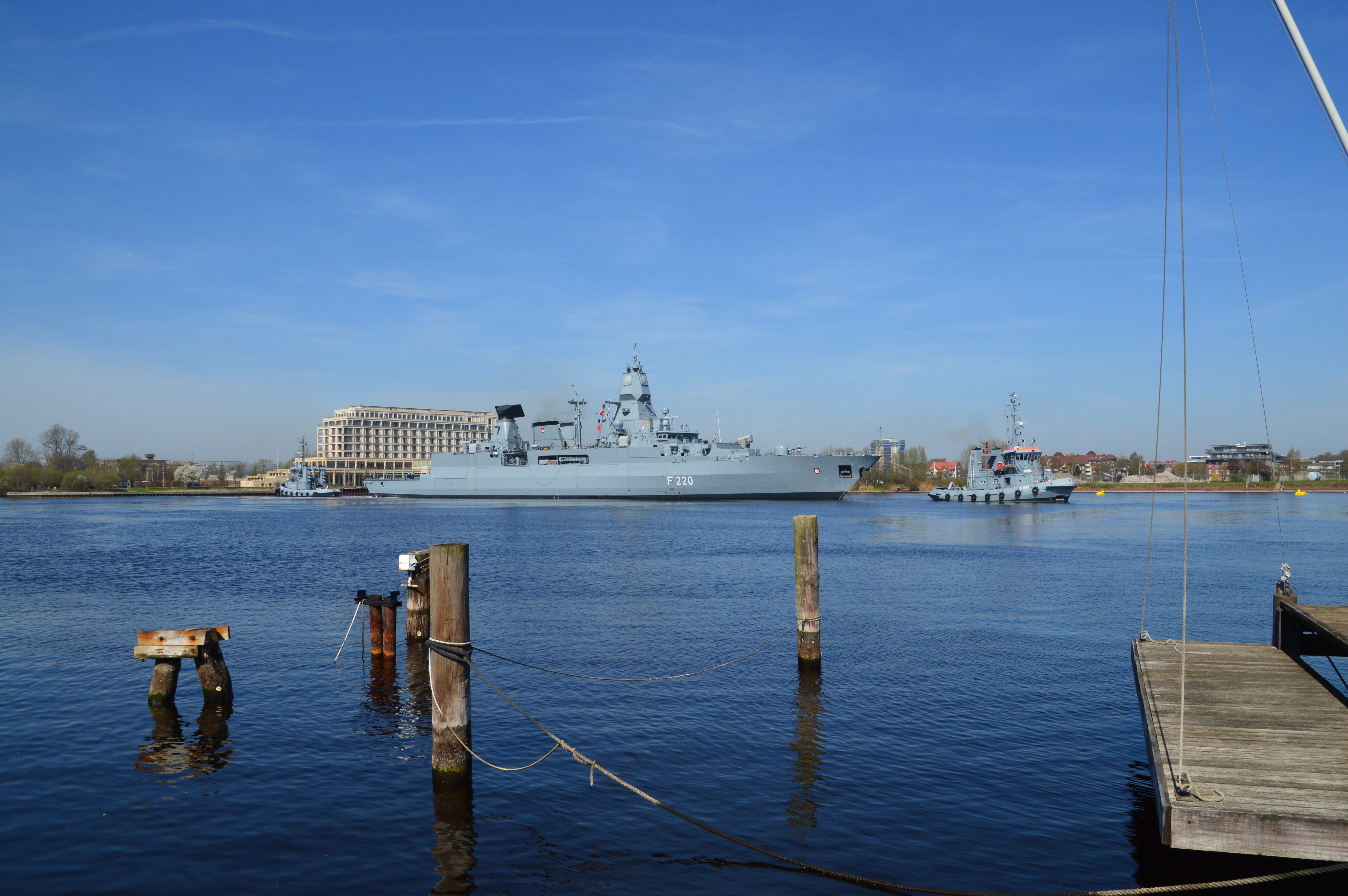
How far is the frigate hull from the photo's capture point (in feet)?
244

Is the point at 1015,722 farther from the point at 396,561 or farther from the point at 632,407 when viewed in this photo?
the point at 632,407

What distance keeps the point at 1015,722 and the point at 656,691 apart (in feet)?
16.8

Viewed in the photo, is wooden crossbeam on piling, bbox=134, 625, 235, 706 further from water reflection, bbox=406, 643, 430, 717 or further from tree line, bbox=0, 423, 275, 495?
tree line, bbox=0, 423, 275, 495

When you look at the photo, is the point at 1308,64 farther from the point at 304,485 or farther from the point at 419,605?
the point at 304,485

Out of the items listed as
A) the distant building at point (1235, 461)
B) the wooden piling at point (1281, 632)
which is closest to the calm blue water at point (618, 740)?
the wooden piling at point (1281, 632)

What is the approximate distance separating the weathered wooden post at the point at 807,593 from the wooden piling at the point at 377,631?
7.35 m

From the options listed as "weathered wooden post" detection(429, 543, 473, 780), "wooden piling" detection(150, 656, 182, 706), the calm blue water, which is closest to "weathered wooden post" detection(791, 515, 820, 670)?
the calm blue water

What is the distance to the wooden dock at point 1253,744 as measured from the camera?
17.4 feet

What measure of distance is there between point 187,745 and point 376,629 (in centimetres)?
471

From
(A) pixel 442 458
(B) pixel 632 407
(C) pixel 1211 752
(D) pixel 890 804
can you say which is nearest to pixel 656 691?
(D) pixel 890 804

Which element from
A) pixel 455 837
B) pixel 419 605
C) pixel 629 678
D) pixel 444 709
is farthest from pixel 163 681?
pixel 629 678

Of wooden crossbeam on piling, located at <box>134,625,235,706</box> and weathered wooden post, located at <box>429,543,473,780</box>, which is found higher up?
weathered wooden post, located at <box>429,543,473,780</box>

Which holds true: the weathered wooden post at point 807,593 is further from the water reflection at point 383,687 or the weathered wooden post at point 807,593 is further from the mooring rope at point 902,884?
the water reflection at point 383,687

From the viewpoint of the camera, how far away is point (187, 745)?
10.1 metres
